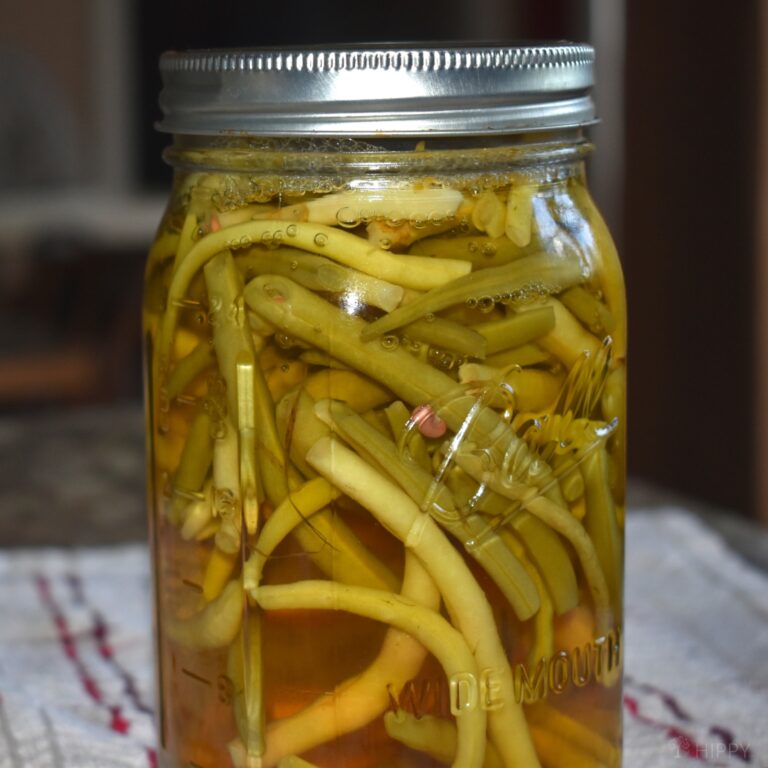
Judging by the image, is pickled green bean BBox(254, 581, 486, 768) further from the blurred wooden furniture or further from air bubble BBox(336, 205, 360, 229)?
the blurred wooden furniture

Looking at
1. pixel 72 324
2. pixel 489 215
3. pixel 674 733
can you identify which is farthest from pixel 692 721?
pixel 72 324

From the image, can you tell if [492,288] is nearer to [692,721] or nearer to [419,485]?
[419,485]

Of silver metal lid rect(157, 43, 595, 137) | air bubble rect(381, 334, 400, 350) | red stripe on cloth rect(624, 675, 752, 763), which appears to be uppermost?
silver metal lid rect(157, 43, 595, 137)

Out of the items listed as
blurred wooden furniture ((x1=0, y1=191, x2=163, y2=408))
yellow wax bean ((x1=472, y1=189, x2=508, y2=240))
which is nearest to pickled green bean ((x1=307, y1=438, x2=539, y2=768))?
yellow wax bean ((x1=472, y1=189, x2=508, y2=240))

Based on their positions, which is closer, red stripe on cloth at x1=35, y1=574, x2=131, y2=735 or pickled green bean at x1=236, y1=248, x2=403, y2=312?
pickled green bean at x1=236, y1=248, x2=403, y2=312

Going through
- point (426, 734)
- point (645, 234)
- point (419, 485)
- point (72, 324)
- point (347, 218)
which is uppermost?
point (347, 218)

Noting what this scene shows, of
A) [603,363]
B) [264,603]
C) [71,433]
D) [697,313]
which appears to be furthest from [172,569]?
[697,313]
